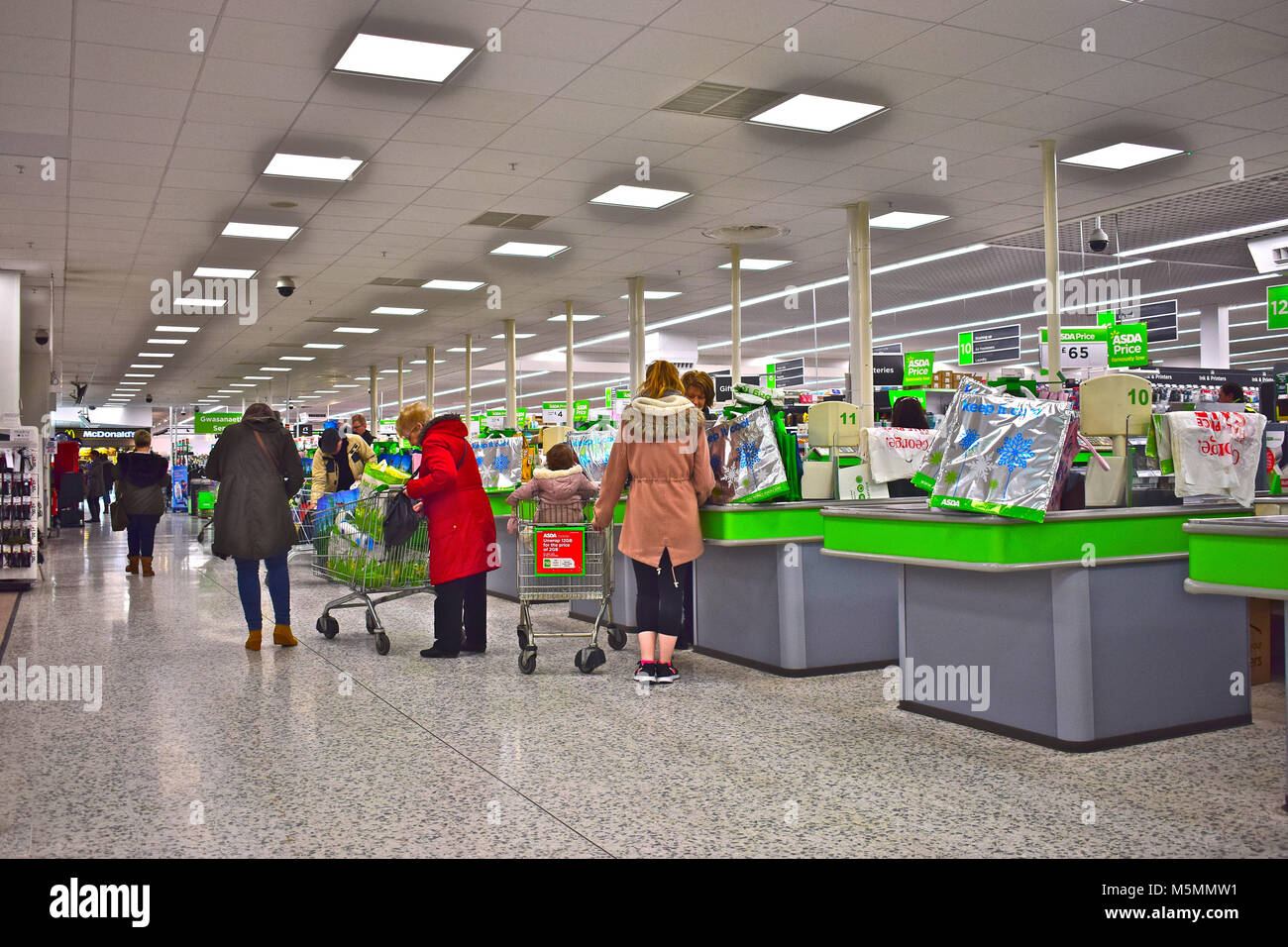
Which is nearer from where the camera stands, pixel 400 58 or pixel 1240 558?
pixel 1240 558

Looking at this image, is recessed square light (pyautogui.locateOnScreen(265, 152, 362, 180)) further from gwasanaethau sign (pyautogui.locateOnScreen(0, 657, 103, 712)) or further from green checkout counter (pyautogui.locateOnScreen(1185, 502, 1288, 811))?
Answer: green checkout counter (pyautogui.locateOnScreen(1185, 502, 1288, 811))

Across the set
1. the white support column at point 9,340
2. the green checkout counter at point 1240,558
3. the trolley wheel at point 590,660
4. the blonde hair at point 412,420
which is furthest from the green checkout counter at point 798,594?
the white support column at point 9,340

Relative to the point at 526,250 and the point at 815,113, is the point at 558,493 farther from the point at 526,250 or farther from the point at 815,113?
the point at 526,250

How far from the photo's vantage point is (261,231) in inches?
450

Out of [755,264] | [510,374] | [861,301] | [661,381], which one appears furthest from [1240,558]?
[510,374]

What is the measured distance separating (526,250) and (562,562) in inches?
311

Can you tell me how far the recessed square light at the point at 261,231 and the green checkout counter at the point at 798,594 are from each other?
7706mm

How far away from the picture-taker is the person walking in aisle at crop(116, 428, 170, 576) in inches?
413

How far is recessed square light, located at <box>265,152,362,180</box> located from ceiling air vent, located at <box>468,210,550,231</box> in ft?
6.06

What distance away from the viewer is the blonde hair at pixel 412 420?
6.67 meters

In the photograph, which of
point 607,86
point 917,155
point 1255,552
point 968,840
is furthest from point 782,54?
point 968,840

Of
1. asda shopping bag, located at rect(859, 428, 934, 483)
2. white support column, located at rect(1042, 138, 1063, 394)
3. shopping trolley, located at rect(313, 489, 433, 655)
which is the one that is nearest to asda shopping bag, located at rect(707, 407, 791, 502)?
asda shopping bag, located at rect(859, 428, 934, 483)

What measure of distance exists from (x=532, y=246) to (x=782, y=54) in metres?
6.01

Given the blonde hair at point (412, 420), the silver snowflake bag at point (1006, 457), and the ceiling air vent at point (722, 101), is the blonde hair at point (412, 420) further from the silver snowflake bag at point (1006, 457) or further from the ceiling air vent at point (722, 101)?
the silver snowflake bag at point (1006, 457)
